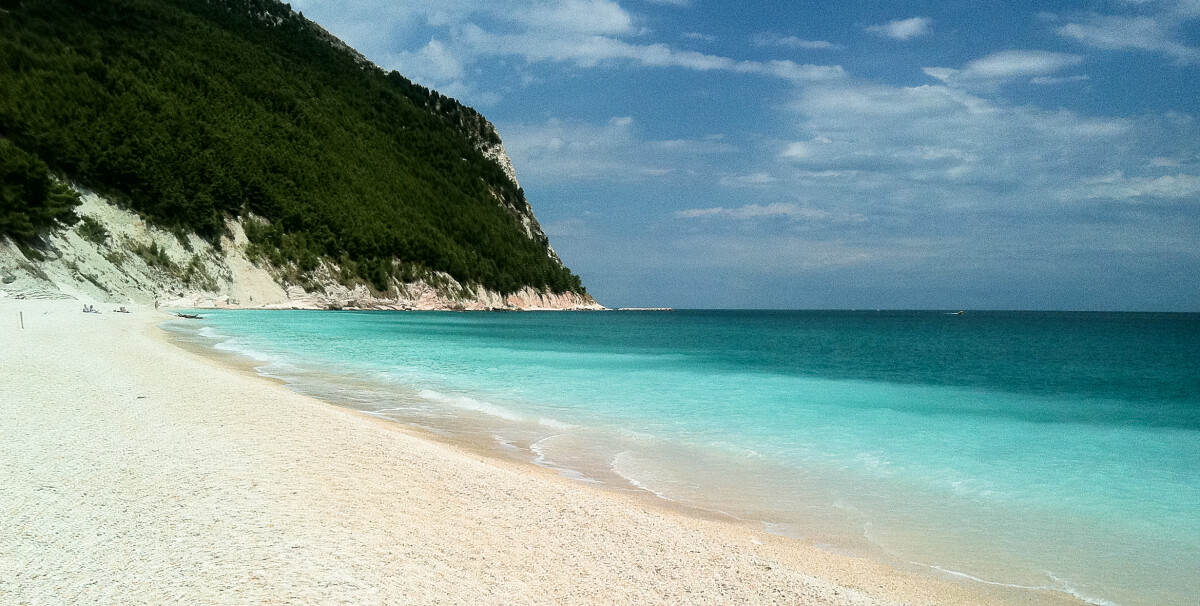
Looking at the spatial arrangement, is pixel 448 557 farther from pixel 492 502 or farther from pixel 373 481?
pixel 373 481

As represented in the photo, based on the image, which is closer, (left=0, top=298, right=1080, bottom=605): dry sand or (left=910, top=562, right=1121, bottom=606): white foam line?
(left=0, top=298, right=1080, bottom=605): dry sand

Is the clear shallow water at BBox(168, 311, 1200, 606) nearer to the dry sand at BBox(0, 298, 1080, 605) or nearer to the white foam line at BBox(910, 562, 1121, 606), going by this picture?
the white foam line at BBox(910, 562, 1121, 606)

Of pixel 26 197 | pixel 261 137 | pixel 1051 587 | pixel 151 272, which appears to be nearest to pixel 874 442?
pixel 1051 587

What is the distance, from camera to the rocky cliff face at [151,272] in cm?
4438

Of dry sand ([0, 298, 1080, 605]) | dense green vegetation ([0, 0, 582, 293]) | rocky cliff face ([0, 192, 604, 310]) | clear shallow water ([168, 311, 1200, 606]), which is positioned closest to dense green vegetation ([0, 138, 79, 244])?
dense green vegetation ([0, 0, 582, 293])

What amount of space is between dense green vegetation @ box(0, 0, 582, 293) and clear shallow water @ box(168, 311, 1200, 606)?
41992 mm

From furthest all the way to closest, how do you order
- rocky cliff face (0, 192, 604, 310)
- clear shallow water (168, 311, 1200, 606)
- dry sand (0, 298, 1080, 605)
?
rocky cliff face (0, 192, 604, 310) < clear shallow water (168, 311, 1200, 606) < dry sand (0, 298, 1080, 605)

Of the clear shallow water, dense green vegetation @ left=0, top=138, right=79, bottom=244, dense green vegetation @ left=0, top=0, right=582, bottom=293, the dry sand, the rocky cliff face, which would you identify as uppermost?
dense green vegetation @ left=0, top=0, right=582, bottom=293

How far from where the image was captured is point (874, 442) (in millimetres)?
12133

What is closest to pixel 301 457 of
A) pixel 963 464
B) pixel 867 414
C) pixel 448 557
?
pixel 448 557

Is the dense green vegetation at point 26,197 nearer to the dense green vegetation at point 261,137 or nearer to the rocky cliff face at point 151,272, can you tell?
the dense green vegetation at point 261,137

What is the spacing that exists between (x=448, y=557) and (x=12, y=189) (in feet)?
175

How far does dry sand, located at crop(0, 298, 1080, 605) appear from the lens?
159 inches

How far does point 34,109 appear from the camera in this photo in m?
57.1
